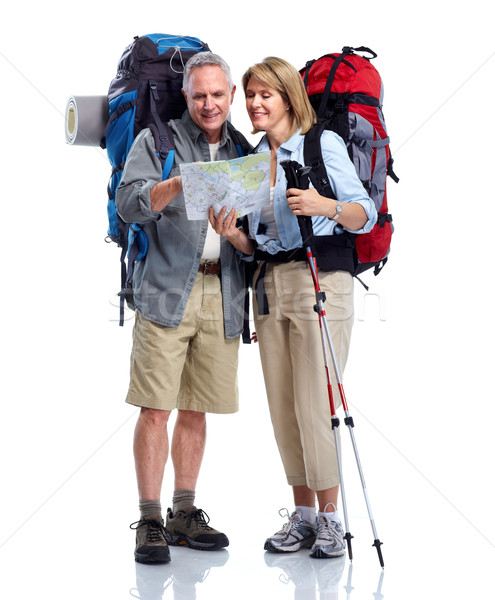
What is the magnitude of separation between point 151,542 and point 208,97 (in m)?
2.26

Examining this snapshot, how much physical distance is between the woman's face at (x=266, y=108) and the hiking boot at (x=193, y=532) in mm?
2107

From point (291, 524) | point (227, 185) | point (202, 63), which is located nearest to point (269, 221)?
point (227, 185)

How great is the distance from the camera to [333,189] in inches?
150

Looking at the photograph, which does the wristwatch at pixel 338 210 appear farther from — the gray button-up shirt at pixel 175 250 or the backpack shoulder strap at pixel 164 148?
the backpack shoulder strap at pixel 164 148

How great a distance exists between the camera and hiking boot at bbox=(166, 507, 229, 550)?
412 centimetres

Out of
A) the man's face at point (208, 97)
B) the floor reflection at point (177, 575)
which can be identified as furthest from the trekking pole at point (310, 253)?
the floor reflection at point (177, 575)

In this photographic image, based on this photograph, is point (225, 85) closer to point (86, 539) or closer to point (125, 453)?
point (86, 539)

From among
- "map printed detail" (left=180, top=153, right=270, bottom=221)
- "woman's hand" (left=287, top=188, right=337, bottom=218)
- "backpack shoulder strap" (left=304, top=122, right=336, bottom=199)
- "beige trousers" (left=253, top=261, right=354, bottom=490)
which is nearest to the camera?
"map printed detail" (left=180, top=153, right=270, bottom=221)

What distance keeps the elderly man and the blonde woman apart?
190 millimetres

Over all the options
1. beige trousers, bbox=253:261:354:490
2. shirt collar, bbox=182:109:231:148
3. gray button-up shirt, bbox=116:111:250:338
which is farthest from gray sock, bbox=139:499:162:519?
shirt collar, bbox=182:109:231:148

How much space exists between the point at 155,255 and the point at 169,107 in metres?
0.80

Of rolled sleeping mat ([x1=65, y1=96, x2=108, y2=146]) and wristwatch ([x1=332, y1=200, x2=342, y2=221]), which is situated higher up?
rolled sleeping mat ([x1=65, y1=96, x2=108, y2=146])

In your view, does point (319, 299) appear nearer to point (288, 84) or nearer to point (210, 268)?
point (210, 268)

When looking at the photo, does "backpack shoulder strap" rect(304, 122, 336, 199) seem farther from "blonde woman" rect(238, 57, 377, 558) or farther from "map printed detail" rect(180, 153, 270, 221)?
"map printed detail" rect(180, 153, 270, 221)
